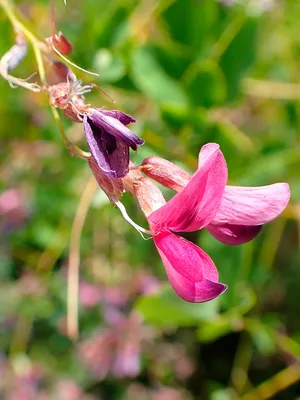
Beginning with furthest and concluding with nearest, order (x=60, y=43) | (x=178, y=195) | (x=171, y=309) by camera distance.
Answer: (x=171, y=309)
(x=60, y=43)
(x=178, y=195)

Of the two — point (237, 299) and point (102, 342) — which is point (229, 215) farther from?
point (102, 342)

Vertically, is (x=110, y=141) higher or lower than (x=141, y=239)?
higher

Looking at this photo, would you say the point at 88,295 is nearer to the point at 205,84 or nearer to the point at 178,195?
the point at 205,84

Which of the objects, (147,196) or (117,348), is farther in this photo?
(117,348)

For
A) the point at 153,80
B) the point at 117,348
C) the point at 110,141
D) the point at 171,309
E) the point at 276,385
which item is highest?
the point at 110,141

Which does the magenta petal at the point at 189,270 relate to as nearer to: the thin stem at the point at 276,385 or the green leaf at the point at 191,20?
the green leaf at the point at 191,20

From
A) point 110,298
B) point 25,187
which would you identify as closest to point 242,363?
point 110,298

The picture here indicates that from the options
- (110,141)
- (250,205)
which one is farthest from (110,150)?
(250,205)
